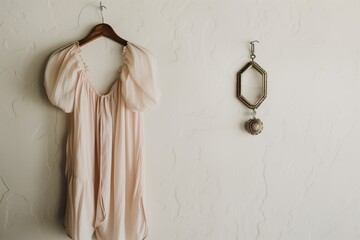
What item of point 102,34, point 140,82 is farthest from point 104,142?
point 102,34

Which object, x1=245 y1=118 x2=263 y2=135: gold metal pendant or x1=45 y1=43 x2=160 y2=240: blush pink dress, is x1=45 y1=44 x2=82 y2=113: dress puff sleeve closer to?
x1=45 y1=43 x2=160 y2=240: blush pink dress

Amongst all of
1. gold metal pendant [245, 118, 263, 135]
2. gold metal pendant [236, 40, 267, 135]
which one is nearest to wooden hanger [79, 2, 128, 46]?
gold metal pendant [236, 40, 267, 135]

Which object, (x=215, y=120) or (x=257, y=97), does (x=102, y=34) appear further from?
(x=257, y=97)

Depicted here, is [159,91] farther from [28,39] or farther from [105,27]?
[28,39]

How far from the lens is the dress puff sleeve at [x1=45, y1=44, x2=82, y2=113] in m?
1.32

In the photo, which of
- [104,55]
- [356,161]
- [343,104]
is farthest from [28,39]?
[356,161]

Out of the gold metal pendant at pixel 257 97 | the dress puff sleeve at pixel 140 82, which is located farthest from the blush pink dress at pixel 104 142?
the gold metal pendant at pixel 257 97

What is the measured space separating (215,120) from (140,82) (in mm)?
418

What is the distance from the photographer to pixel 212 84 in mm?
1557

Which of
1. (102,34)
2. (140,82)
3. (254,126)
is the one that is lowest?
(254,126)

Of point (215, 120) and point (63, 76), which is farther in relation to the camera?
point (215, 120)

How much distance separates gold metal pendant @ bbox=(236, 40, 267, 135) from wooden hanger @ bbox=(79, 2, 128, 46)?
1.86 ft

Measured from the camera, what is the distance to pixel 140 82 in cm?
137

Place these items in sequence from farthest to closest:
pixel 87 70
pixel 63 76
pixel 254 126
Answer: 1. pixel 254 126
2. pixel 87 70
3. pixel 63 76
